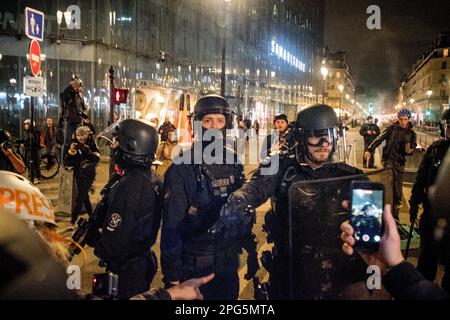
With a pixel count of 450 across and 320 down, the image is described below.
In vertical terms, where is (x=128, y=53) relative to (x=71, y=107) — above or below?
above

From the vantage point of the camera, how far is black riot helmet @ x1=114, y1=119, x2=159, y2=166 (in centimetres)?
344

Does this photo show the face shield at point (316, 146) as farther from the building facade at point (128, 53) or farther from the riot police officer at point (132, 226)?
the building facade at point (128, 53)

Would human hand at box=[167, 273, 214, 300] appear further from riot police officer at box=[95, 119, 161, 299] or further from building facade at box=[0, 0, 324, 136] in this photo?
building facade at box=[0, 0, 324, 136]

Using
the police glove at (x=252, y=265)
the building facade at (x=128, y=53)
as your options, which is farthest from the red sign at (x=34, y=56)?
the building facade at (x=128, y=53)

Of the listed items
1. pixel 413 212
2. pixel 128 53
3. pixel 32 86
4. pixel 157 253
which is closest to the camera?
pixel 413 212

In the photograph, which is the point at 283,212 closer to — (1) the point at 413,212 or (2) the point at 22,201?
(2) the point at 22,201

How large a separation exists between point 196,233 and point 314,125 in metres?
1.19

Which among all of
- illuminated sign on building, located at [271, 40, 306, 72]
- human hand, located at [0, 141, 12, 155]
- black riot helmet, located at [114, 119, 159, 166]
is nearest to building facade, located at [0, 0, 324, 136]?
human hand, located at [0, 141, 12, 155]

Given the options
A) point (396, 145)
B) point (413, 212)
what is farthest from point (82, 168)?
point (396, 145)

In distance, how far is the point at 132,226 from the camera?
123 inches

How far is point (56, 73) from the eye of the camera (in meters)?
18.6
